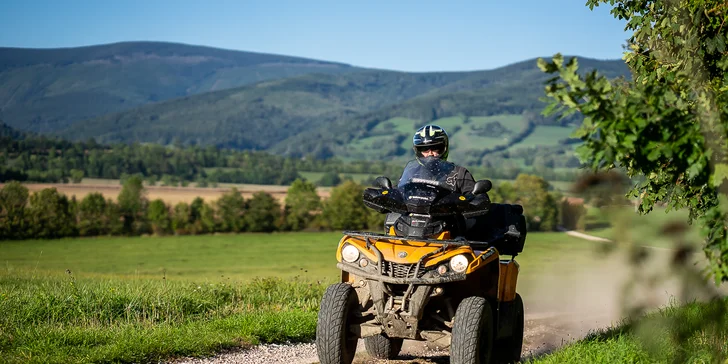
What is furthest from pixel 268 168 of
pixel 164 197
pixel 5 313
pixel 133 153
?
pixel 5 313

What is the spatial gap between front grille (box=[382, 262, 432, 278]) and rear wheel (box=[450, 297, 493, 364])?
494mm

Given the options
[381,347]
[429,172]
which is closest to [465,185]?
[429,172]

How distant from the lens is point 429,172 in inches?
354

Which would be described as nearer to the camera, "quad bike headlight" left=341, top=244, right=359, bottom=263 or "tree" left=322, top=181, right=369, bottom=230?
"quad bike headlight" left=341, top=244, right=359, bottom=263

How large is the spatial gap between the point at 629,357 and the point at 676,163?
281 centimetres

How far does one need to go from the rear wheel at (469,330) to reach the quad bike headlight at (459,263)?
0.31 meters

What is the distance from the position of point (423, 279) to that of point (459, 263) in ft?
1.28

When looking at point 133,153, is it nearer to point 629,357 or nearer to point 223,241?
point 223,241

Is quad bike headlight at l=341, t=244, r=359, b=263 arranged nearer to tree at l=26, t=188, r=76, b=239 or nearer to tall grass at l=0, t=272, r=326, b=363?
tall grass at l=0, t=272, r=326, b=363

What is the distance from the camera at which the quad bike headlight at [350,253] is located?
8344 millimetres

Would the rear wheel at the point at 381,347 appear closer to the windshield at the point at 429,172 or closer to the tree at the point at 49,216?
the windshield at the point at 429,172

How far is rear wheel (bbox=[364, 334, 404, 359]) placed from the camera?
32.2ft

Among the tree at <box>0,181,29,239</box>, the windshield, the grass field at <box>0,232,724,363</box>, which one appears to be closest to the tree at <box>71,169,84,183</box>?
the tree at <box>0,181,29,239</box>

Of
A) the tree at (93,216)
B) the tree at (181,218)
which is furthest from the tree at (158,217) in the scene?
the tree at (93,216)
